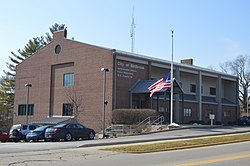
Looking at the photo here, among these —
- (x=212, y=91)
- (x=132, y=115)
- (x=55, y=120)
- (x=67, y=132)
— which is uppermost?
(x=212, y=91)

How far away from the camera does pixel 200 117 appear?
55.7m

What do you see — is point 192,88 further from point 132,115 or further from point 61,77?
point 132,115

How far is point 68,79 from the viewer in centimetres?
5241

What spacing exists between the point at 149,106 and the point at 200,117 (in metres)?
11.4

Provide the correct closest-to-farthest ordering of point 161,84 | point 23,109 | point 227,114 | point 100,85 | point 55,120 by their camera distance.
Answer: point 161,84 < point 100,85 < point 55,120 < point 23,109 < point 227,114

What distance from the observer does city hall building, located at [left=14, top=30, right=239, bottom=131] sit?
4591cm

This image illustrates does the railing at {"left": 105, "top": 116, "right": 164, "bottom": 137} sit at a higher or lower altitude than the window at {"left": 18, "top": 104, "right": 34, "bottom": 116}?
lower

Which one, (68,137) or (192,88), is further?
(192,88)

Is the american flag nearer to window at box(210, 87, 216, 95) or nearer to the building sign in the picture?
the building sign

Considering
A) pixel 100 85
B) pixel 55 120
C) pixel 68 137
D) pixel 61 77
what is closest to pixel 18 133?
pixel 68 137

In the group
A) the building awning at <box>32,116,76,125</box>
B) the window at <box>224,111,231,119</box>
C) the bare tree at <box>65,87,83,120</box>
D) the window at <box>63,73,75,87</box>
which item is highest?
the window at <box>63,73,75,87</box>

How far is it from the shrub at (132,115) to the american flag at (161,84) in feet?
8.61

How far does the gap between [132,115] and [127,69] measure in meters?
7.57

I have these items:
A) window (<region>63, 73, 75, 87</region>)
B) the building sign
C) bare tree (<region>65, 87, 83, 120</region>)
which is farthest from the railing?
window (<region>63, 73, 75, 87</region>)
